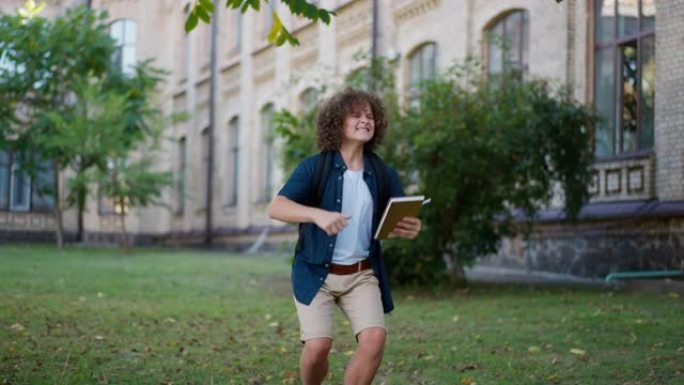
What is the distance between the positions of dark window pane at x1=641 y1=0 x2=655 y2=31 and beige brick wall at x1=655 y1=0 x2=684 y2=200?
0.44 m

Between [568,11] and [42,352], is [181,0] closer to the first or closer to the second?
[568,11]

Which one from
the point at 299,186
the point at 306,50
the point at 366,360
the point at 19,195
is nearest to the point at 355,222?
the point at 299,186

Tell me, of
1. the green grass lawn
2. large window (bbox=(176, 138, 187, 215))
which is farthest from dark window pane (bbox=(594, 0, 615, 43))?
large window (bbox=(176, 138, 187, 215))

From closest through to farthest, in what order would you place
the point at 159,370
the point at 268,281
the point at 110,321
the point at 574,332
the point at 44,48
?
the point at 159,370 → the point at 574,332 → the point at 110,321 → the point at 268,281 → the point at 44,48

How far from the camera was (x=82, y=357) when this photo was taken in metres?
9.04

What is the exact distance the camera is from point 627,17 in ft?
58.7

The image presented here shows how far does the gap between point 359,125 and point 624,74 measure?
13.0 metres

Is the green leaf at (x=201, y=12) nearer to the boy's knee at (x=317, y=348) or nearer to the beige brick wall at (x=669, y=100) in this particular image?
the boy's knee at (x=317, y=348)

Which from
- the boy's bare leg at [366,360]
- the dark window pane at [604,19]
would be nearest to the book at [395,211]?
the boy's bare leg at [366,360]

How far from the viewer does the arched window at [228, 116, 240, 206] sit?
36.7m

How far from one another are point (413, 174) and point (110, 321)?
507cm

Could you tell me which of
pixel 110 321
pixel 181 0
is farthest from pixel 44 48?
pixel 110 321

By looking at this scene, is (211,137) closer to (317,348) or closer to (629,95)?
(629,95)

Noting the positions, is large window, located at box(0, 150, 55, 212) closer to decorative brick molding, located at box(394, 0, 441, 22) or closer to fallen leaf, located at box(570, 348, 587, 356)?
decorative brick molding, located at box(394, 0, 441, 22)
